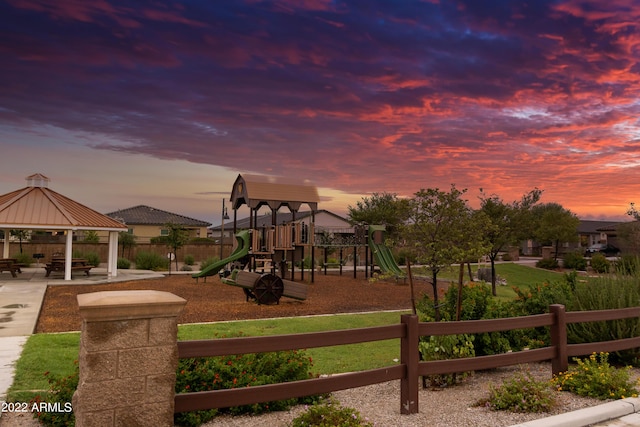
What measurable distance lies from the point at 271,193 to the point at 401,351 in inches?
732

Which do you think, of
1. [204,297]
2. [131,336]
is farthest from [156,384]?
[204,297]

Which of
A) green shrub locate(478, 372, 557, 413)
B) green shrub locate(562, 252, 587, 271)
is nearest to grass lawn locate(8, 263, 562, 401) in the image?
green shrub locate(478, 372, 557, 413)

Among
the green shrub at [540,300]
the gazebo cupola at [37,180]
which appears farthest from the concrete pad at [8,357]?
the gazebo cupola at [37,180]

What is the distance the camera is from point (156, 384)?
3908 mm

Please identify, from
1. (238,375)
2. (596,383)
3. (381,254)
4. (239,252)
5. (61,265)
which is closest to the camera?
(238,375)

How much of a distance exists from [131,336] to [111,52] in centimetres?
1207

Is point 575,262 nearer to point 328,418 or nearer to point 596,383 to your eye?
point 596,383

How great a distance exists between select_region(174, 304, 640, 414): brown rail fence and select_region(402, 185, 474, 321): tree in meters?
2.22

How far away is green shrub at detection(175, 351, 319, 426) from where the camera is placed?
5.27 metres

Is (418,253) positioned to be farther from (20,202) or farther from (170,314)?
(20,202)

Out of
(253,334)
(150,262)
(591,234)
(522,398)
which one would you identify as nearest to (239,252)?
(253,334)

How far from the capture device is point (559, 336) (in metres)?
6.38

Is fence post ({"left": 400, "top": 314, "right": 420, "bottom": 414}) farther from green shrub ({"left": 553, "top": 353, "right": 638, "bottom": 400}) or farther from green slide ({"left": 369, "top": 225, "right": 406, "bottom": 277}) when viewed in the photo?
green slide ({"left": 369, "top": 225, "right": 406, "bottom": 277})

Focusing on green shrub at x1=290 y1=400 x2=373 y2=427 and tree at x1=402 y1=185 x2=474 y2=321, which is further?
tree at x1=402 y1=185 x2=474 y2=321
